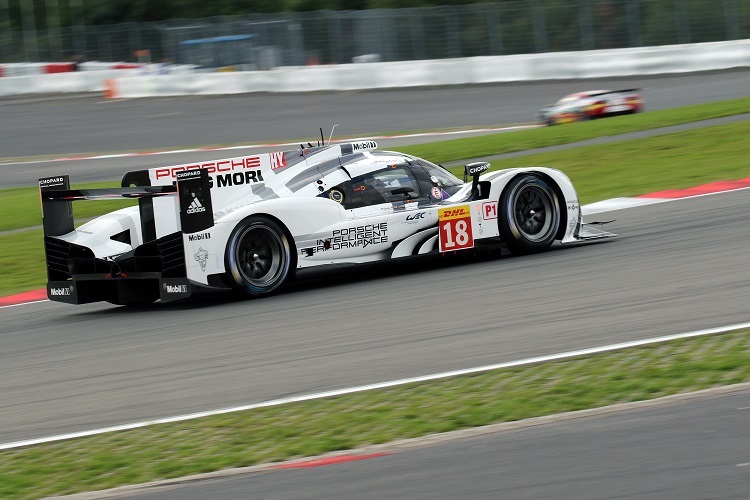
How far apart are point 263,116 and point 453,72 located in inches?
245

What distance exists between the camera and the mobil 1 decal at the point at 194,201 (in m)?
9.76

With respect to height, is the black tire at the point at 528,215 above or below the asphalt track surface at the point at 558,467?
above

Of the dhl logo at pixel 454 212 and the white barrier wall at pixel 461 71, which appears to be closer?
the dhl logo at pixel 454 212

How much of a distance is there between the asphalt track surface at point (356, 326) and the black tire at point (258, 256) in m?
0.18

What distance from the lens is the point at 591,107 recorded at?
24203 millimetres

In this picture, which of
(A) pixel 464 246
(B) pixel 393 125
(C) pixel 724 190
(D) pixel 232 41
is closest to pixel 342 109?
(B) pixel 393 125

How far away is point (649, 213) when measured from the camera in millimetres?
13250

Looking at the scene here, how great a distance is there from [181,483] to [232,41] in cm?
3558

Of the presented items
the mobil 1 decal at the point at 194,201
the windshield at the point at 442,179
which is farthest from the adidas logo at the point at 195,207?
the windshield at the point at 442,179

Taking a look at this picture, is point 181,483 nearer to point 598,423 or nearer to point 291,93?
point 598,423

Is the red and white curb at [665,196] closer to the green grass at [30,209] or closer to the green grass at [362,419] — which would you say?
the green grass at [30,209]

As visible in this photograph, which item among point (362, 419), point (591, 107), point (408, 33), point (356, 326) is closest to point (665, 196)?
point (356, 326)

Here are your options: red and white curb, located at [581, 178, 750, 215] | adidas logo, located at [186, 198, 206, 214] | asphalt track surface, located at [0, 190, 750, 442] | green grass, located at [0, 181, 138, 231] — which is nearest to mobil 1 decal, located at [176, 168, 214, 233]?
adidas logo, located at [186, 198, 206, 214]

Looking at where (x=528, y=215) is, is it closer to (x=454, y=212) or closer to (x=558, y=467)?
(x=454, y=212)
